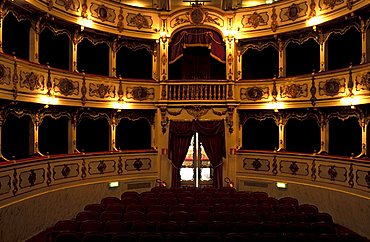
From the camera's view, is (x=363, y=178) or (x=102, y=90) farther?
(x=102, y=90)

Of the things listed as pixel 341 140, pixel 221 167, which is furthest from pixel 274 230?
pixel 221 167

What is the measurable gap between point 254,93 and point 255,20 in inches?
120

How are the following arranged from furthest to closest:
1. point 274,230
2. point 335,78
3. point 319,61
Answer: point 319,61 → point 335,78 → point 274,230

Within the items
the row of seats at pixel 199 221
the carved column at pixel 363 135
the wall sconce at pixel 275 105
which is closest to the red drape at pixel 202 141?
the wall sconce at pixel 275 105

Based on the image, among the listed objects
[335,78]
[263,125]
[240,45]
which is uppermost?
[240,45]

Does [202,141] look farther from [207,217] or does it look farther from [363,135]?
[207,217]

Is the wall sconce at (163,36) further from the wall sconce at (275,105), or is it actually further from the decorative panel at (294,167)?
the decorative panel at (294,167)

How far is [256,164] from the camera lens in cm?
1423

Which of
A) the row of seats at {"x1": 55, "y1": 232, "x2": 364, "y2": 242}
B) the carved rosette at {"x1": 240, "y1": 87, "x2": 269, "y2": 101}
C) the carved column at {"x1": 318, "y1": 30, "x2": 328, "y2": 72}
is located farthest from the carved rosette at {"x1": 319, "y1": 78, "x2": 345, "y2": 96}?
the row of seats at {"x1": 55, "y1": 232, "x2": 364, "y2": 242}

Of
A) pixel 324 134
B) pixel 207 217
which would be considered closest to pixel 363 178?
pixel 324 134

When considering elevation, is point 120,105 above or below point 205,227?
above

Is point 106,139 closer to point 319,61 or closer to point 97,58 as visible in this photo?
point 97,58

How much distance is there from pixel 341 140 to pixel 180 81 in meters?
6.63

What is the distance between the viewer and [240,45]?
15156mm
